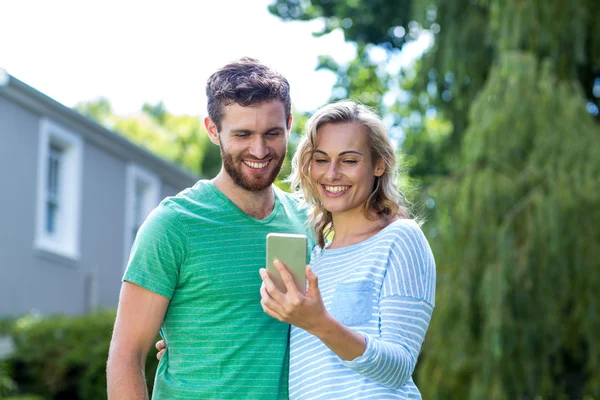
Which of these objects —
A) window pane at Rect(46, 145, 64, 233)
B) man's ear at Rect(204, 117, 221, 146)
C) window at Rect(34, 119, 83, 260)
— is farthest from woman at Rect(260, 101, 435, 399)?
window pane at Rect(46, 145, 64, 233)

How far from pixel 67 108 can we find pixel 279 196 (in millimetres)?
12350

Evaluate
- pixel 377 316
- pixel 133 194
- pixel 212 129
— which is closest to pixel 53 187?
pixel 133 194

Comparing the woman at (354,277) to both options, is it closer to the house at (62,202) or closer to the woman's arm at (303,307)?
the woman's arm at (303,307)

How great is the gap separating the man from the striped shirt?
185 millimetres

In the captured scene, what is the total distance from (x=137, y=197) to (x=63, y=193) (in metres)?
3.58

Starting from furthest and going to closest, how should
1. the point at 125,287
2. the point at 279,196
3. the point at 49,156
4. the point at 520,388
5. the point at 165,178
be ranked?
the point at 165,178 → the point at 49,156 → the point at 520,388 → the point at 279,196 → the point at 125,287

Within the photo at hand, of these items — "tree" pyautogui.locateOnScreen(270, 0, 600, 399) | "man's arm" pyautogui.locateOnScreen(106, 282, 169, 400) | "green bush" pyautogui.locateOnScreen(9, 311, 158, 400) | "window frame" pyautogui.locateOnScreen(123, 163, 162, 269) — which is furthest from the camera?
"window frame" pyautogui.locateOnScreen(123, 163, 162, 269)

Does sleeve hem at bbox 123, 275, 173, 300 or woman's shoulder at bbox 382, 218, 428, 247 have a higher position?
woman's shoulder at bbox 382, 218, 428, 247

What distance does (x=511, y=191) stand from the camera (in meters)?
8.62

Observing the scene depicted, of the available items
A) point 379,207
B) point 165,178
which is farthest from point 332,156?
point 165,178

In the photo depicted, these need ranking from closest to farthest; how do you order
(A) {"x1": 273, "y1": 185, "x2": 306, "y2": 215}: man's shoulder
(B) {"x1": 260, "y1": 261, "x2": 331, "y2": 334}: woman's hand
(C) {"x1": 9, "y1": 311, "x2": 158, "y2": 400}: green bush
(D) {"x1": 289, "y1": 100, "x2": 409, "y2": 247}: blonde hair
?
(B) {"x1": 260, "y1": 261, "x2": 331, "y2": 334}: woman's hand
(D) {"x1": 289, "y1": 100, "x2": 409, "y2": 247}: blonde hair
(A) {"x1": 273, "y1": 185, "x2": 306, "y2": 215}: man's shoulder
(C) {"x1": 9, "y1": 311, "x2": 158, "y2": 400}: green bush

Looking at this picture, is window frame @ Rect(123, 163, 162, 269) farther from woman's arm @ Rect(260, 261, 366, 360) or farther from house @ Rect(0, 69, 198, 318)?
woman's arm @ Rect(260, 261, 366, 360)

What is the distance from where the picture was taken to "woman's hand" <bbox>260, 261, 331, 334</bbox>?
2.52m

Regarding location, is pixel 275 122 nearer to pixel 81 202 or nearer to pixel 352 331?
pixel 352 331
